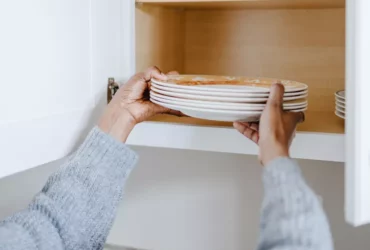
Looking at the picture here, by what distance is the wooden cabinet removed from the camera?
646 millimetres

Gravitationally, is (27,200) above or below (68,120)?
below

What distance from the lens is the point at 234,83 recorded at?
0.98 m

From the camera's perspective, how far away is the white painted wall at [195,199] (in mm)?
1232

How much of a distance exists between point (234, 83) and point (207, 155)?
386 millimetres

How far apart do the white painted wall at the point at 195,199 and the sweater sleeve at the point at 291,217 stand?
534 mm

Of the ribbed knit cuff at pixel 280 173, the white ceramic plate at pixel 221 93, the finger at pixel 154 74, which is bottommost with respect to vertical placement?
the ribbed knit cuff at pixel 280 173

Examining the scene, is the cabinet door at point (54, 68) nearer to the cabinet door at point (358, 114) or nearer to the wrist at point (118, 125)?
the wrist at point (118, 125)

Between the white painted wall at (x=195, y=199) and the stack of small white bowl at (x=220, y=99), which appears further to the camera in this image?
the white painted wall at (x=195, y=199)

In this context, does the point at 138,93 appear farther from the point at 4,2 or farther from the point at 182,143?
the point at 4,2

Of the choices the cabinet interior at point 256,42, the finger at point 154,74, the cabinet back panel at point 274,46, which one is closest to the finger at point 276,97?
the finger at point 154,74

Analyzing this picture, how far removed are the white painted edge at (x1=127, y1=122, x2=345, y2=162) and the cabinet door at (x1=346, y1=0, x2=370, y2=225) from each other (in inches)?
9.8

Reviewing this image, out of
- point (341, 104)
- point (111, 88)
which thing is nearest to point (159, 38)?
point (111, 88)

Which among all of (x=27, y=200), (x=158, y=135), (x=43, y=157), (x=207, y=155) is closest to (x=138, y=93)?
(x=158, y=135)

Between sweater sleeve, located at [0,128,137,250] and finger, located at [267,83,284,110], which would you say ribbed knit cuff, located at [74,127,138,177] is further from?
finger, located at [267,83,284,110]
